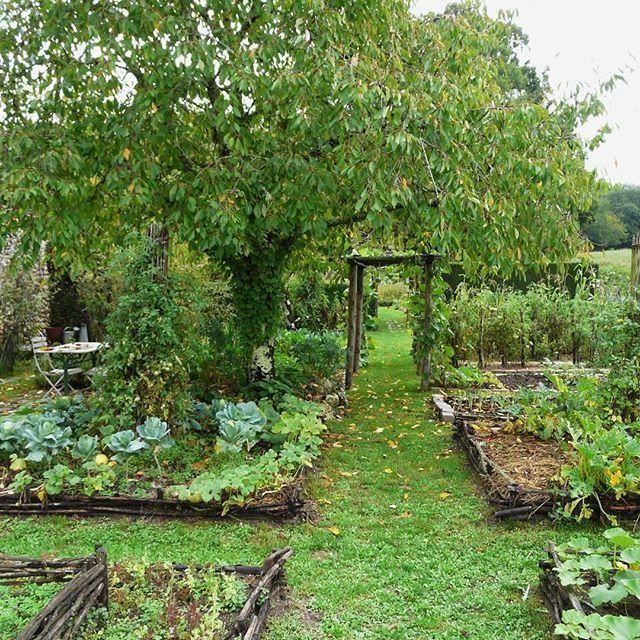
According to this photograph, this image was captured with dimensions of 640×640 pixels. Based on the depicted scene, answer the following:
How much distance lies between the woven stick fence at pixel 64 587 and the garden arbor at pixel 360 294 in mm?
5476

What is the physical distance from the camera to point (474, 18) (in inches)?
211

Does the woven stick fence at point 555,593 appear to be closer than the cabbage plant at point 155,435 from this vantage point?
Yes

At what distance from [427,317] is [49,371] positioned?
5.64m

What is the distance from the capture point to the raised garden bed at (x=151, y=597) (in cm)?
238

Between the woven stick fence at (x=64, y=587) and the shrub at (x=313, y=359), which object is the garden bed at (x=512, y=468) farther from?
the woven stick fence at (x=64, y=587)

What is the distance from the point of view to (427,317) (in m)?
7.93

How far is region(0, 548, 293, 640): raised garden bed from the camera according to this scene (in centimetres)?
238

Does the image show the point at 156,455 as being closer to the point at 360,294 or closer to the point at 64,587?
the point at 64,587

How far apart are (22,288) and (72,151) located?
18.5 ft

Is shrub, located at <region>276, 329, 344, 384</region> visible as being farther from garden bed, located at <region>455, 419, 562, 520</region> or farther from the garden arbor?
garden bed, located at <region>455, 419, 562, 520</region>

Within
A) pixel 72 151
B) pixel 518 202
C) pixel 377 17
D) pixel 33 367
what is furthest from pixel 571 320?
pixel 33 367

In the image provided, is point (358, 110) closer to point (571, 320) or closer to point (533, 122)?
point (533, 122)

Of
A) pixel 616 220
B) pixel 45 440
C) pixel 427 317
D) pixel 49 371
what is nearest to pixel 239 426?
pixel 45 440

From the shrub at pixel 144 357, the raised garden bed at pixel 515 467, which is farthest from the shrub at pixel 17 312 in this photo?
the raised garden bed at pixel 515 467
